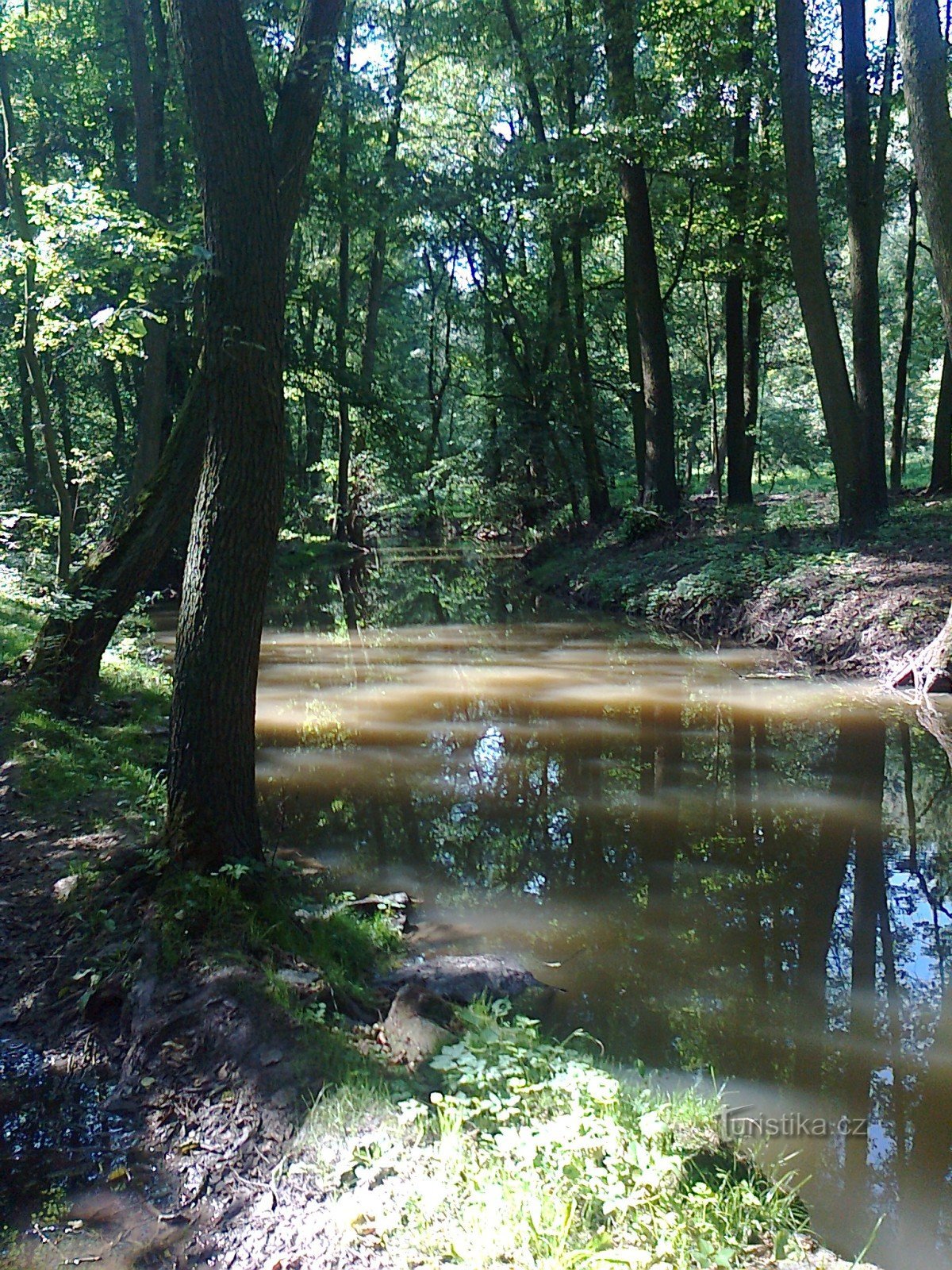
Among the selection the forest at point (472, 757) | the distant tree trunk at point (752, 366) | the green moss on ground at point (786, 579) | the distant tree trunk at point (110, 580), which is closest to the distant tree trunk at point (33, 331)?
the forest at point (472, 757)

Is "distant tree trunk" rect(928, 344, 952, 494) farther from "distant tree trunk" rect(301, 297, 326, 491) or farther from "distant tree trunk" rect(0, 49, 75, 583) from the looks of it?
"distant tree trunk" rect(0, 49, 75, 583)

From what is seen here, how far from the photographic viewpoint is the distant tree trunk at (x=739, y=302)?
1711 centimetres

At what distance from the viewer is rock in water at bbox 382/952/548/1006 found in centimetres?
427

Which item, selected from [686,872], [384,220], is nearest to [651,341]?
[384,220]

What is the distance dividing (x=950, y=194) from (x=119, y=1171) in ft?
33.0

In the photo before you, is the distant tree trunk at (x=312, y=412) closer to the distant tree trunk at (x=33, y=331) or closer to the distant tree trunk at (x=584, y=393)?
the distant tree trunk at (x=584, y=393)

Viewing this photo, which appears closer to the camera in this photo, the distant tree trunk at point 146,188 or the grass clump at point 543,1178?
the grass clump at point 543,1178

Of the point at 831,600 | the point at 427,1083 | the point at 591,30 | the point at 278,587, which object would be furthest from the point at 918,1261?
the point at 278,587

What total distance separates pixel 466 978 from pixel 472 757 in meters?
4.37

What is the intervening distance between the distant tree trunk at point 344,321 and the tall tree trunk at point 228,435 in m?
10.6

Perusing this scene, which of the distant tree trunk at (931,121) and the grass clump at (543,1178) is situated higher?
the distant tree trunk at (931,121)

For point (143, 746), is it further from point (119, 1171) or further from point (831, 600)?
point (831, 600)

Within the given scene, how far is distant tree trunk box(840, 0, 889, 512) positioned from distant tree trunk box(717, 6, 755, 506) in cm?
183

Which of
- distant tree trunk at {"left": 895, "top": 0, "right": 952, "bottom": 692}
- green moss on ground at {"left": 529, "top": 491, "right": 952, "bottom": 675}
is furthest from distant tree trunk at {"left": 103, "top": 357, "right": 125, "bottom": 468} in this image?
distant tree trunk at {"left": 895, "top": 0, "right": 952, "bottom": 692}
